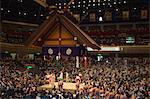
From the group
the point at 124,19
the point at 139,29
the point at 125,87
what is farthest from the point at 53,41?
the point at 124,19

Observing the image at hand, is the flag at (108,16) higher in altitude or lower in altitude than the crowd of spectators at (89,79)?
higher

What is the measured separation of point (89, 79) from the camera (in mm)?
14430

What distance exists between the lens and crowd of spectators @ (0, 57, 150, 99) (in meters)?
9.34

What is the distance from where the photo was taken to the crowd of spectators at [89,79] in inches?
368

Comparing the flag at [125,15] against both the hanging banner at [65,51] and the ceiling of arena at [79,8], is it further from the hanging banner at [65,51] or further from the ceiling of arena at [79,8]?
the hanging banner at [65,51]

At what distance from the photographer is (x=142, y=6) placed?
73.3 ft

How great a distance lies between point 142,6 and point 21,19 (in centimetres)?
998

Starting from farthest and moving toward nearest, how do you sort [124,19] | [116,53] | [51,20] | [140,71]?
[124,19] < [116,53] < [140,71] < [51,20]

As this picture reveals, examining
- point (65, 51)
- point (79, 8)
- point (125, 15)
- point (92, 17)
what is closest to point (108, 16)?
point (92, 17)

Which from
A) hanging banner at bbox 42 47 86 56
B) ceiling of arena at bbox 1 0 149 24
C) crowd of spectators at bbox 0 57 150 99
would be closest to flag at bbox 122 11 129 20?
ceiling of arena at bbox 1 0 149 24

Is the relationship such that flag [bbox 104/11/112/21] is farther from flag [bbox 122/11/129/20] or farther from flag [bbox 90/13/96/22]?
flag [bbox 122/11/129/20]

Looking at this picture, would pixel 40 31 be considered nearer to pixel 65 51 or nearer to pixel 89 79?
pixel 65 51

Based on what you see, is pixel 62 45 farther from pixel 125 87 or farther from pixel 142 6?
pixel 142 6

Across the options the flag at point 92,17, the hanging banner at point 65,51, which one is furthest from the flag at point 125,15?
the hanging banner at point 65,51
